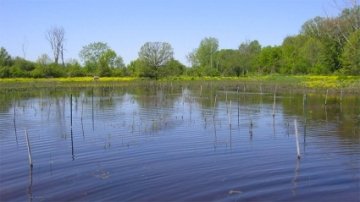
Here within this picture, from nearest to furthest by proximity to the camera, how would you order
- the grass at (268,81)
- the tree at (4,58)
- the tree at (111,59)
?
the grass at (268,81), the tree at (4,58), the tree at (111,59)

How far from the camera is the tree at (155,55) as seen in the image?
297 ft

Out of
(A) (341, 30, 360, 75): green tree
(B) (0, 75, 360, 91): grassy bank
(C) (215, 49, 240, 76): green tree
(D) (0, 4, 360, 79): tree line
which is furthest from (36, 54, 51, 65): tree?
(A) (341, 30, 360, 75): green tree

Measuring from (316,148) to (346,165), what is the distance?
3047 millimetres

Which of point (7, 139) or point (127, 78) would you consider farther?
point (127, 78)

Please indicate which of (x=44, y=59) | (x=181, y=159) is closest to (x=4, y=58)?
(x=44, y=59)

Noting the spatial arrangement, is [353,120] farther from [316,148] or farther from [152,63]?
[152,63]

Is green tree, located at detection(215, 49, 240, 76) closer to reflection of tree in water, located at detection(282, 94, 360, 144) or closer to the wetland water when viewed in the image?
reflection of tree in water, located at detection(282, 94, 360, 144)

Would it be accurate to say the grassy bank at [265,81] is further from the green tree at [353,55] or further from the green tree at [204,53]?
the green tree at [204,53]

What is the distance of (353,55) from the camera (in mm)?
55000

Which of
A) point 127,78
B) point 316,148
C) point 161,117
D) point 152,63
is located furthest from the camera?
point 152,63

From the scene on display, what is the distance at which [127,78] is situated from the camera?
Result: 277 ft

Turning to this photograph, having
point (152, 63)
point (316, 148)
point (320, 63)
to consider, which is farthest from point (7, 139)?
point (152, 63)

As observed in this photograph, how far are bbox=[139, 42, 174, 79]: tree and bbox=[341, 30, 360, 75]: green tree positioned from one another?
137 ft

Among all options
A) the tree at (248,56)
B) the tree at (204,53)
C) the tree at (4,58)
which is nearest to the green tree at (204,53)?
the tree at (204,53)
